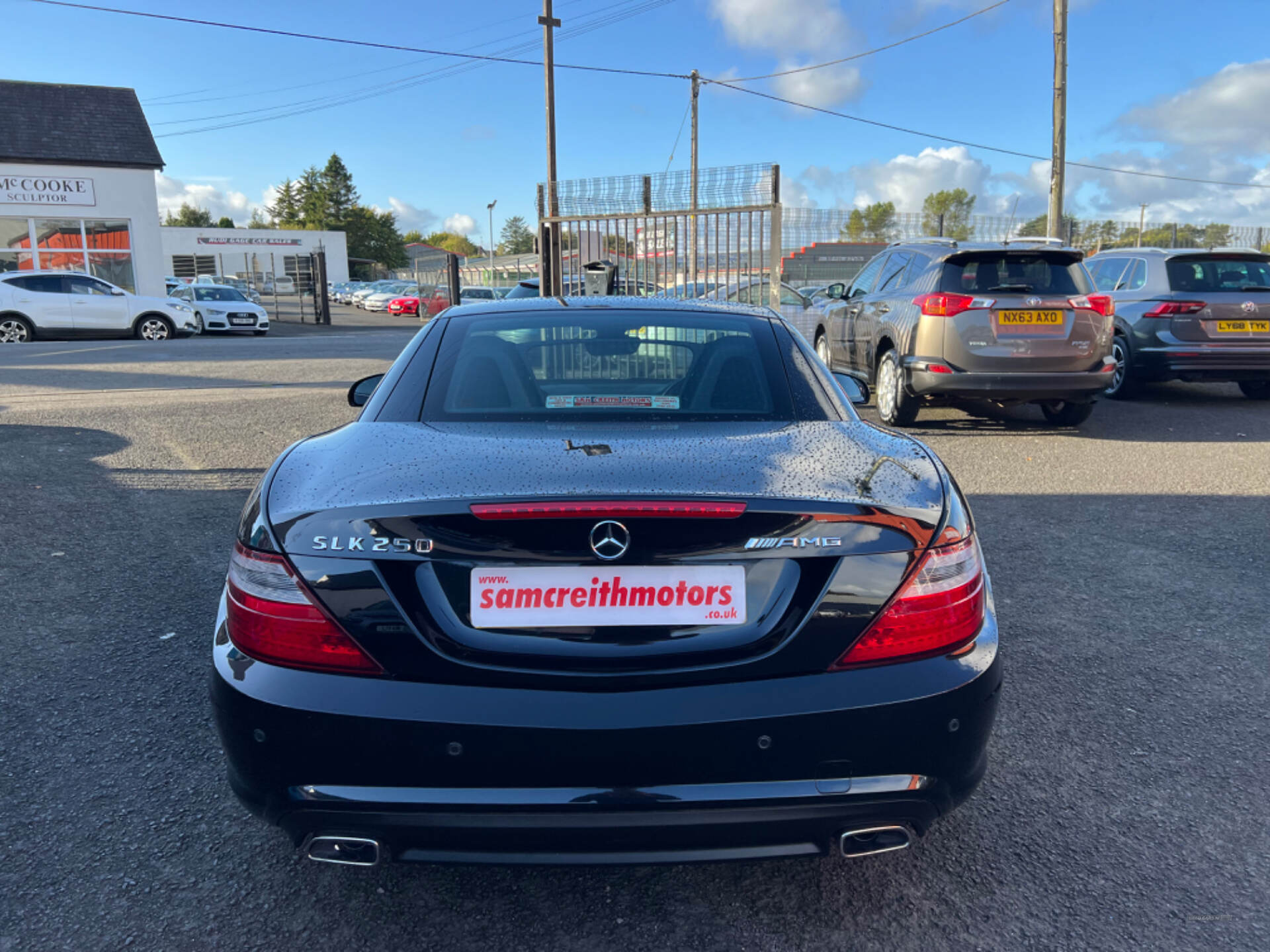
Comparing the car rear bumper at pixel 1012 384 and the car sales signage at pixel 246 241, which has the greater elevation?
the car sales signage at pixel 246 241

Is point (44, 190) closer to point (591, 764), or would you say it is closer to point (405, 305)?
point (405, 305)

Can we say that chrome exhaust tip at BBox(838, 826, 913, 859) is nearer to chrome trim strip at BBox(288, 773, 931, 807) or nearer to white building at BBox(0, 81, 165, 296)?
chrome trim strip at BBox(288, 773, 931, 807)

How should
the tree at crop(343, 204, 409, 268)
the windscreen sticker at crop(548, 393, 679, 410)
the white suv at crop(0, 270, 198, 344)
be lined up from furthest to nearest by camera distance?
the tree at crop(343, 204, 409, 268) → the white suv at crop(0, 270, 198, 344) → the windscreen sticker at crop(548, 393, 679, 410)

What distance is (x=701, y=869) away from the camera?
236cm

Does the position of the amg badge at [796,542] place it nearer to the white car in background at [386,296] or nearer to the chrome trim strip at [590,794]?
the chrome trim strip at [590,794]

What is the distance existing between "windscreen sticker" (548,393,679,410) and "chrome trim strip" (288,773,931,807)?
1.09m

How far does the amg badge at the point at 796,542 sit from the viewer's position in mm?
1828

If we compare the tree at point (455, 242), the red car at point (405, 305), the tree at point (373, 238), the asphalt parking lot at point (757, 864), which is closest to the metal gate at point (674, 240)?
the asphalt parking lot at point (757, 864)

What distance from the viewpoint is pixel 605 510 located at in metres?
1.82

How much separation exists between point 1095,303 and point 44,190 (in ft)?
98.8

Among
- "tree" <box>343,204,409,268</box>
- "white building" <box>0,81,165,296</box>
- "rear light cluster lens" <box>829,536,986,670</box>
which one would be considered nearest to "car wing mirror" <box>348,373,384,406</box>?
"rear light cluster lens" <box>829,536,986,670</box>

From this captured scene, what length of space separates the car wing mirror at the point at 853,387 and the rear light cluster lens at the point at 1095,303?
4.88 meters

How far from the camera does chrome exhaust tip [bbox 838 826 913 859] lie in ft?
6.21

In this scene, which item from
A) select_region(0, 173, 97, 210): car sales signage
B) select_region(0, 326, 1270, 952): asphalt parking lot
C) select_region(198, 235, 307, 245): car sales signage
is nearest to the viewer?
select_region(0, 326, 1270, 952): asphalt parking lot
